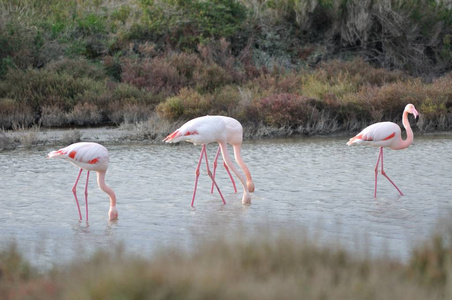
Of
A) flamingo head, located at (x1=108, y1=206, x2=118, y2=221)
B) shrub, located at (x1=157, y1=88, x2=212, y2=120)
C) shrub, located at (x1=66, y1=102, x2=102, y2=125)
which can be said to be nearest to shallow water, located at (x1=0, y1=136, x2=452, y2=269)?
flamingo head, located at (x1=108, y1=206, x2=118, y2=221)

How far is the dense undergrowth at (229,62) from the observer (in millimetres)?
16203

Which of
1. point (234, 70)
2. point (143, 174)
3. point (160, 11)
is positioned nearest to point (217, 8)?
point (160, 11)

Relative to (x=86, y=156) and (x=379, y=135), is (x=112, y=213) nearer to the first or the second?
(x=86, y=156)

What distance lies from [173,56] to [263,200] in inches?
451

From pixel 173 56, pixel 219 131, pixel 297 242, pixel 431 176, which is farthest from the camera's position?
pixel 173 56

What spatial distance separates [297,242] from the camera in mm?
4688

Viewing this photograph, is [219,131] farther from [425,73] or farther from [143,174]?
[425,73]

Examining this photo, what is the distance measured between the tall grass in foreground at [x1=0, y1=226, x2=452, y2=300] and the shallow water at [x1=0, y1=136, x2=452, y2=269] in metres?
0.41

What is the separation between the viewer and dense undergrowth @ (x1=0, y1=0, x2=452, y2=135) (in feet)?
53.2

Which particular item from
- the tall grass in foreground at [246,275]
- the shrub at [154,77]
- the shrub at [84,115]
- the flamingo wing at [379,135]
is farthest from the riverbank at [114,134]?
the tall grass in foreground at [246,275]

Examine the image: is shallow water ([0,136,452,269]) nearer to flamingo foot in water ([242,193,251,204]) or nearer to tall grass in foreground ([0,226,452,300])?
flamingo foot in water ([242,193,251,204])

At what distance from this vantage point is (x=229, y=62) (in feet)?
67.8

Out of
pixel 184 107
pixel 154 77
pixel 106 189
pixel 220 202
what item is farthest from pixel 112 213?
pixel 154 77

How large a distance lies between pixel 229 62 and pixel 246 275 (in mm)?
17012
